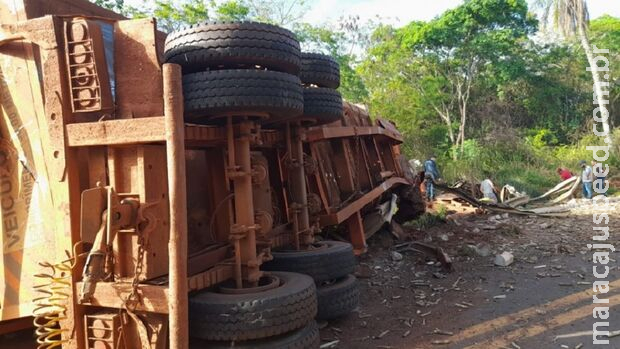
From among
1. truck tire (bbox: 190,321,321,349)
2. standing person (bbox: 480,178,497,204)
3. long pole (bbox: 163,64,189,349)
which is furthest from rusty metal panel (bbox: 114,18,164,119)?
standing person (bbox: 480,178,497,204)

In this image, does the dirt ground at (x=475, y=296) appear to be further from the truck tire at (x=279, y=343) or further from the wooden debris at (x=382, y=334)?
the truck tire at (x=279, y=343)

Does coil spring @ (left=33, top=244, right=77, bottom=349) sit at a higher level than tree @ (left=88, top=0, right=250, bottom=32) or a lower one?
lower

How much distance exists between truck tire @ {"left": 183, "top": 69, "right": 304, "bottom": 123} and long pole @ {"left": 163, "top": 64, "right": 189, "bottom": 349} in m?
0.30

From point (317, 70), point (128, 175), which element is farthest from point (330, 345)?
point (317, 70)

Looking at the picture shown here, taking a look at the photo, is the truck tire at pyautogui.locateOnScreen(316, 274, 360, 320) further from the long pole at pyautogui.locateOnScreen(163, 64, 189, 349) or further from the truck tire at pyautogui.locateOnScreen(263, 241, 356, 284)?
the long pole at pyautogui.locateOnScreen(163, 64, 189, 349)

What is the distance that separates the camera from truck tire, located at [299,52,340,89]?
428 cm

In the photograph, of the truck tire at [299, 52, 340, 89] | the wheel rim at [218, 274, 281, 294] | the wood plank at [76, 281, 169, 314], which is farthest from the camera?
the truck tire at [299, 52, 340, 89]

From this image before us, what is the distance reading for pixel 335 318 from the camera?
175 inches

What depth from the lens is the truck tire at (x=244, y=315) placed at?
281 centimetres

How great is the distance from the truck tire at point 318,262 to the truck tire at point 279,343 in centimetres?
100

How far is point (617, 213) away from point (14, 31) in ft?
39.1

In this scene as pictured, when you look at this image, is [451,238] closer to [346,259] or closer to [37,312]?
[346,259]

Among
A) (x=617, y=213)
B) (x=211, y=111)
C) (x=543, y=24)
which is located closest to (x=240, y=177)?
(x=211, y=111)

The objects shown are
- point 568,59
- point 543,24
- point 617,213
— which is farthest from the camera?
point 568,59
